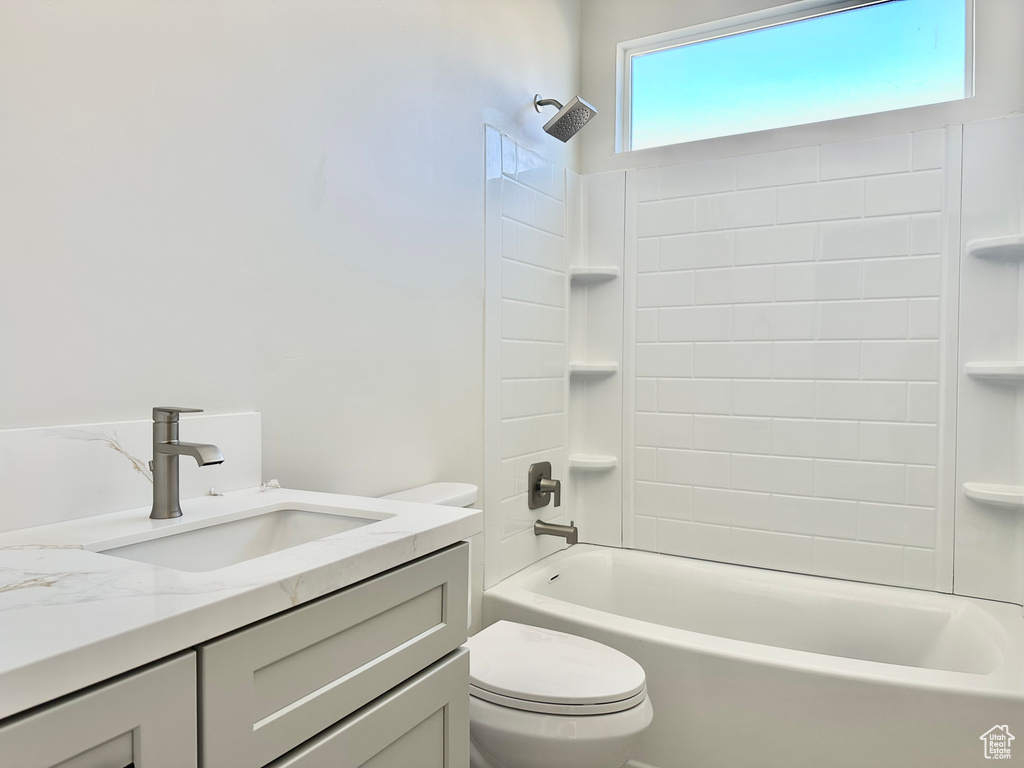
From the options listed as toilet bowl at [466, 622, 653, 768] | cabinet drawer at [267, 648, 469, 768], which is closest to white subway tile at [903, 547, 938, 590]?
toilet bowl at [466, 622, 653, 768]

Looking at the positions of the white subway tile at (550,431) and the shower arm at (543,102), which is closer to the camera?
the shower arm at (543,102)

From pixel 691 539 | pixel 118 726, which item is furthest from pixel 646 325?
pixel 118 726

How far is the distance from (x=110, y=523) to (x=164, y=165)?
0.63 meters

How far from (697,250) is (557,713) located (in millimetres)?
1760

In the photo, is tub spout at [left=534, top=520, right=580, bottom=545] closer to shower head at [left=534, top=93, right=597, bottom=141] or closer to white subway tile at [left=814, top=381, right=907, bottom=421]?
white subway tile at [left=814, top=381, right=907, bottom=421]

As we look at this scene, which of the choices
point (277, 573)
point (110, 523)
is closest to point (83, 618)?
point (277, 573)

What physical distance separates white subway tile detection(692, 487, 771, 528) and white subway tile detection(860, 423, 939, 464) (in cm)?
39

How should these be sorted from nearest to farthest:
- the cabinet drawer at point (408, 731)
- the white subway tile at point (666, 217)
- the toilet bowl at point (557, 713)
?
the cabinet drawer at point (408, 731) → the toilet bowl at point (557, 713) → the white subway tile at point (666, 217)

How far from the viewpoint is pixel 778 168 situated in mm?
2486

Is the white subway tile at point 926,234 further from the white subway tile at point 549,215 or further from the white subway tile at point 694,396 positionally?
the white subway tile at point 549,215

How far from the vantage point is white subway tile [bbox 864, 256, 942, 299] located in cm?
226

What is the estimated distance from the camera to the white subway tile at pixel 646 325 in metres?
2.70

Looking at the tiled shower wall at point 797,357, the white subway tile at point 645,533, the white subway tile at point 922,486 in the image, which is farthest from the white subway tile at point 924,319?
the white subway tile at point 645,533

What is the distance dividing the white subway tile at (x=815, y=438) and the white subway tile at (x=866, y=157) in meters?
0.86
